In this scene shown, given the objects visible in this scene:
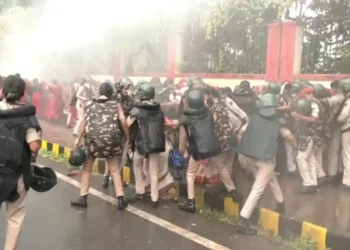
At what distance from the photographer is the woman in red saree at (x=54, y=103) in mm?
14500

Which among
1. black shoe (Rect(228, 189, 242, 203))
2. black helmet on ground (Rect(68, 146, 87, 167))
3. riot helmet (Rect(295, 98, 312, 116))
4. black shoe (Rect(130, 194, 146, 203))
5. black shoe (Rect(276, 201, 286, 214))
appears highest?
riot helmet (Rect(295, 98, 312, 116))

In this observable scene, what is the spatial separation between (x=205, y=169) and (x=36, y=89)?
9881mm

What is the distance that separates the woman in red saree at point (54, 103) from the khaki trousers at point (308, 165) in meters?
9.41

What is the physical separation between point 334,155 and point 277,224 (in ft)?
7.93

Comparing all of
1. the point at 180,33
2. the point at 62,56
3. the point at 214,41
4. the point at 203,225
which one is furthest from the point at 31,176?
the point at 62,56

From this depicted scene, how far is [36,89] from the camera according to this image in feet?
50.6

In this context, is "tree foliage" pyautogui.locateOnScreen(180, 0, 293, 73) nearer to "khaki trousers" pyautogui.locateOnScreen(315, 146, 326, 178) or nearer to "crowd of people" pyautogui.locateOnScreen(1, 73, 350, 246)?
"crowd of people" pyautogui.locateOnScreen(1, 73, 350, 246)

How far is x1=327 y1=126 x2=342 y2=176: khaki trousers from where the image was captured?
7.23 m

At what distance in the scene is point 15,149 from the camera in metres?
3.92

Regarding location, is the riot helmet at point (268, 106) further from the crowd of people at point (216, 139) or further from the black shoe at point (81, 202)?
the black shoe at point (81, 202)

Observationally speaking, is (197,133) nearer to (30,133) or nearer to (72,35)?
(30,133)

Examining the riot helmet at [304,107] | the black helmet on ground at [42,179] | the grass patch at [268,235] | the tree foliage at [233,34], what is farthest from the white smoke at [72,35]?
the black helmet on ground at [42,179]

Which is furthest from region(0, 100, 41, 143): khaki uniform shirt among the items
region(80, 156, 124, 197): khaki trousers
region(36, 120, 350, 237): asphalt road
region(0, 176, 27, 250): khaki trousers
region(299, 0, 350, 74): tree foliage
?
region(299, 0, 350, 74): tree foliage

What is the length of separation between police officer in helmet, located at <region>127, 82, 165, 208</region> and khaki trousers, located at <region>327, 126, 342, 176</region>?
2643mm
